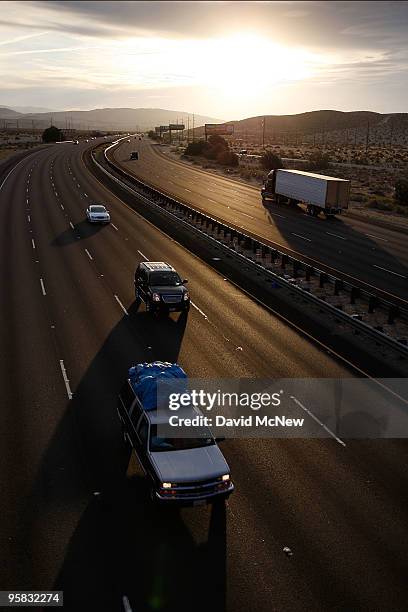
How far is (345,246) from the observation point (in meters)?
40.0

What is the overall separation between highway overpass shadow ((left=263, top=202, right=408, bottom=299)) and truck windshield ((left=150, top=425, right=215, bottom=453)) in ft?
57.9

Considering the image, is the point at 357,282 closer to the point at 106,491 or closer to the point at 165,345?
the point at 165,345

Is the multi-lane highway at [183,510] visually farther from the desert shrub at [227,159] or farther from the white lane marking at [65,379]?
the desert shrub at [227,159]

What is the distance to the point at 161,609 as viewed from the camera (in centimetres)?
953

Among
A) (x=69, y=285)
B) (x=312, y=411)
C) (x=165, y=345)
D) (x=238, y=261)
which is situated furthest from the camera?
(x=238, y=261)

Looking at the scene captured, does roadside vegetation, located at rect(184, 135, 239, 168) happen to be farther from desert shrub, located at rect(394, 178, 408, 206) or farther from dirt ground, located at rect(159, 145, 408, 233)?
desert shrub, located at rect(394, 178, 408, 206)

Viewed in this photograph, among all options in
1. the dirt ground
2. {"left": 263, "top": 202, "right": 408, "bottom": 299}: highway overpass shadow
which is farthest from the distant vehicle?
the dirt ground

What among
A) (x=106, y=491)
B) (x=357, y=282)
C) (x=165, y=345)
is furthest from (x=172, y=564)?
(x=357, y=282)

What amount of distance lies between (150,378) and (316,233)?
107 feet

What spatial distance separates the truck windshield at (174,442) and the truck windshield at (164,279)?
1261 cm

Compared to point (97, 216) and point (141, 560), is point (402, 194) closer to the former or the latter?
point (97, 216)

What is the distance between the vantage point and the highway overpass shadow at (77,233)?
128 ft

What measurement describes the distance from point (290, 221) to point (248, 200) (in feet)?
45.1

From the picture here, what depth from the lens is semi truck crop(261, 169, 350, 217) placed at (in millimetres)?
50812
